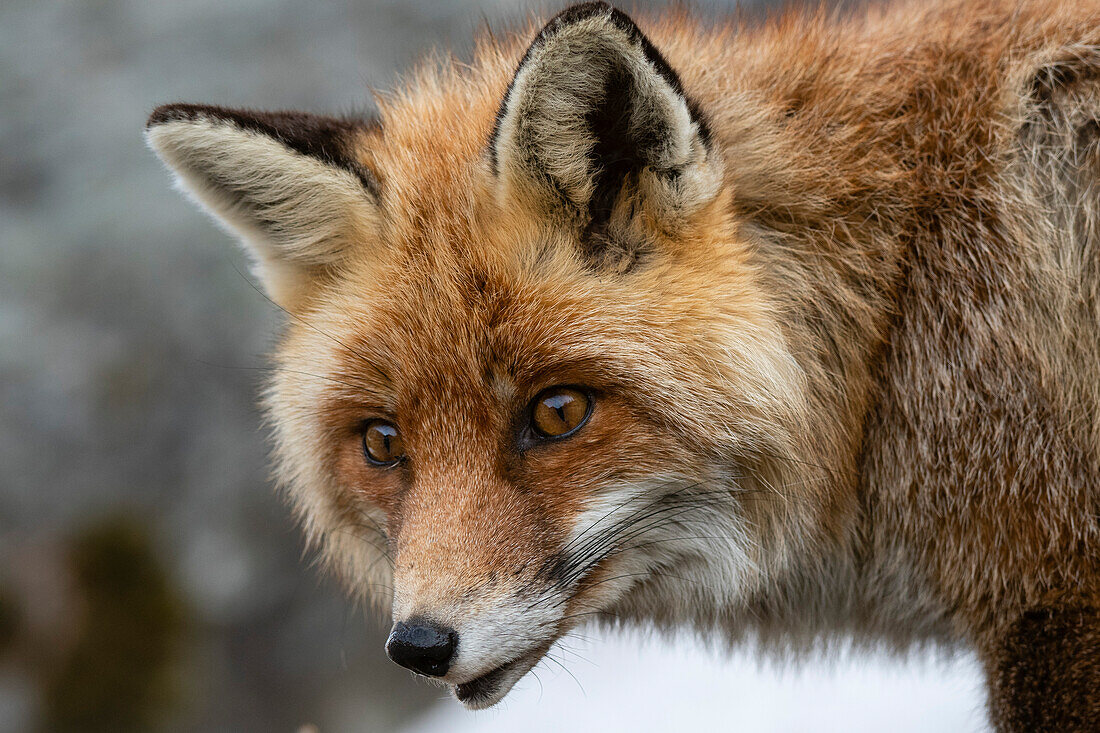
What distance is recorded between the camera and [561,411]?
2.64m

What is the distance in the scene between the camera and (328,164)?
2.97 metres

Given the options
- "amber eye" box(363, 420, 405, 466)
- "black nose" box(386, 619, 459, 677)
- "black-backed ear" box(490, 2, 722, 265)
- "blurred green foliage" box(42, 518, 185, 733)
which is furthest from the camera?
"blurred green foliage" box(42, 518, 185, 733)

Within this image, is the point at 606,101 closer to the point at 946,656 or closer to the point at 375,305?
the point at 375,305

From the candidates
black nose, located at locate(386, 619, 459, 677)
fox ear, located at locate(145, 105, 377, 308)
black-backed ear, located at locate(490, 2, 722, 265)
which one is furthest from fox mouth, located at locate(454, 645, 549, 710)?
fox ear, located at locate(145, 105, 377, 308)

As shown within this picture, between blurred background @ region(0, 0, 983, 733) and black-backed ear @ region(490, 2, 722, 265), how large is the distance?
391 centimetres

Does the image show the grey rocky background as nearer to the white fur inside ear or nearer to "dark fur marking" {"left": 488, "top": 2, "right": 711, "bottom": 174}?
the white fur inside ear

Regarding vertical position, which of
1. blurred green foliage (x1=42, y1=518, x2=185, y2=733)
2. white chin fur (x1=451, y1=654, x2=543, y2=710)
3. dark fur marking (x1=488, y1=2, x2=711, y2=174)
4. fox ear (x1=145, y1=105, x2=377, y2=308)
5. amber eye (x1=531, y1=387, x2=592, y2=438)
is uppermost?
dark fur marking (x1=488, y1=2, x2=711, y2=174)

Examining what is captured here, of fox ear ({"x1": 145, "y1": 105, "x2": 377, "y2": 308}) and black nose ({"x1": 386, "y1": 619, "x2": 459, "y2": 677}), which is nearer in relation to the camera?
black nose ({"x1": 386, "y1": 619, "x2": 459, "y2": 677})

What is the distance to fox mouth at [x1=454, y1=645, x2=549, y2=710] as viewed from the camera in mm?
2559

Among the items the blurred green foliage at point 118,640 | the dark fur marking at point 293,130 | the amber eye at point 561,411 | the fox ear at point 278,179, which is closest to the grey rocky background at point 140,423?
the blurred green foliage at point 118,640

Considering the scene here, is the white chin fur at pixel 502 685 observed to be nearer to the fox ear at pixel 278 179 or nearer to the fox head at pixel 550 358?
the fox head at pixel 550 358

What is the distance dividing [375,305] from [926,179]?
1.81 meters

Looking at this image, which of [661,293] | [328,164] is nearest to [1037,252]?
[661,293]

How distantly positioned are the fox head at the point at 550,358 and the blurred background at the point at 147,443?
10.9 feet
